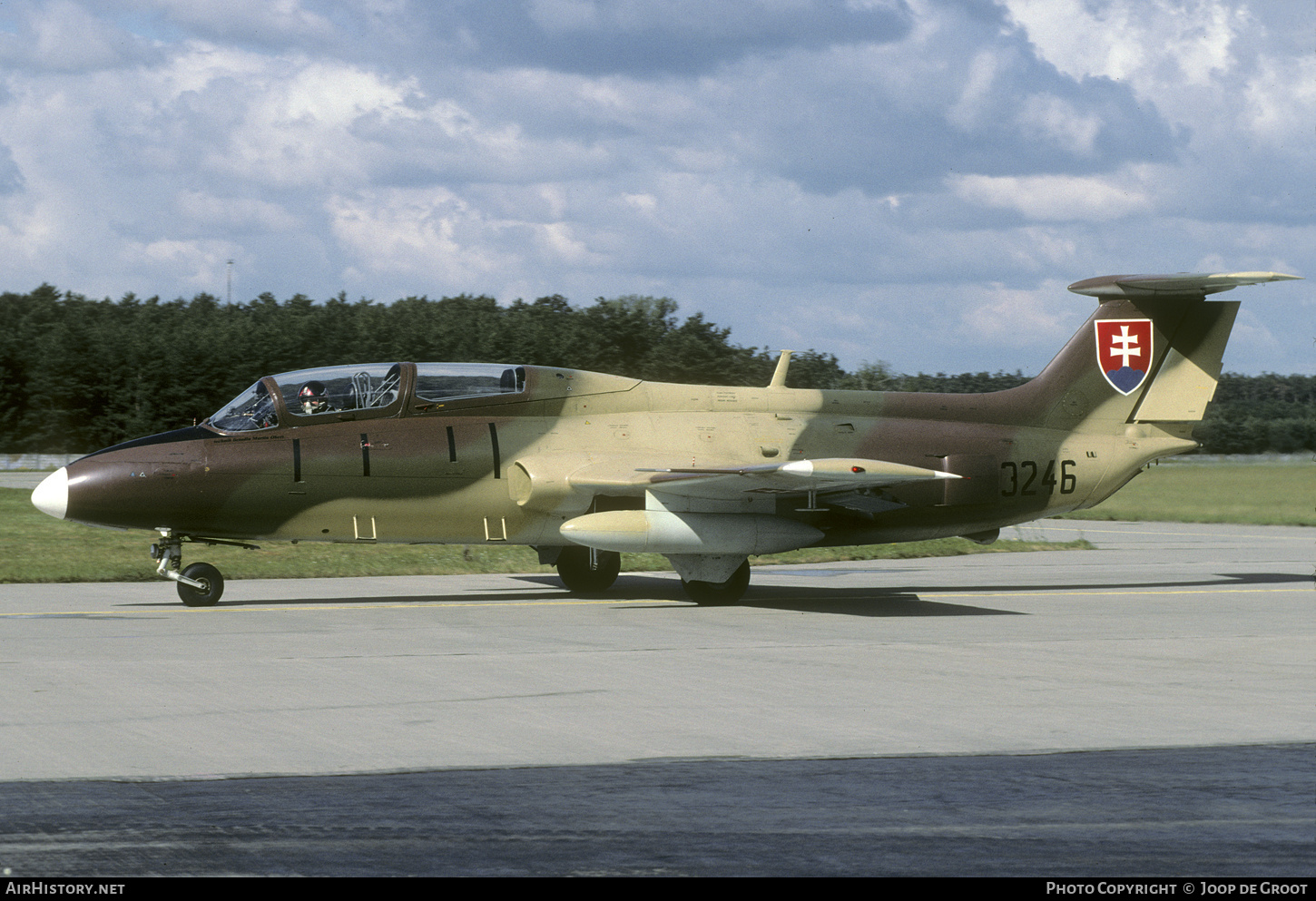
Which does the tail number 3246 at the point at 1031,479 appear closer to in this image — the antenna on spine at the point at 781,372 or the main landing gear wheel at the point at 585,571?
the antenna on spine at the point at 781,372

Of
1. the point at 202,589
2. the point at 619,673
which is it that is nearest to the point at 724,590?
the point at 619,673

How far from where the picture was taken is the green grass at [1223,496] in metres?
37.8

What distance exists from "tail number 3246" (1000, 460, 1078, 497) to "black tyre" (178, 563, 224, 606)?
10604 mm

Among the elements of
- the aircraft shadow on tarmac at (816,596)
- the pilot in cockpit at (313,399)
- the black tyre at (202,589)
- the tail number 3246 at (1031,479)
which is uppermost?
the pilot in cockpit at (313,399)

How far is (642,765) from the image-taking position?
754 cm

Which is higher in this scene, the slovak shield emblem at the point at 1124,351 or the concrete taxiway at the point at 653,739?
the slovak shield emblem at the point at 1124,351

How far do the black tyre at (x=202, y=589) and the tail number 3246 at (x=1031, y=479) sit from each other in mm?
10604

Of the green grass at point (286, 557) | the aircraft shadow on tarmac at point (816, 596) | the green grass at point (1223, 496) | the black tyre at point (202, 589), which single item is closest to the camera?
the black tyre at point (202, 589)

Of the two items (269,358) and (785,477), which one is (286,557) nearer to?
(785,477)

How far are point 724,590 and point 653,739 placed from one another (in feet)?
29.3

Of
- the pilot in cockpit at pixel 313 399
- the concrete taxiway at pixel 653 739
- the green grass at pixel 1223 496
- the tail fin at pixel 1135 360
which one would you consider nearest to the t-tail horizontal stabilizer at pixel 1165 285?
the tail fin at pixel 1135 360

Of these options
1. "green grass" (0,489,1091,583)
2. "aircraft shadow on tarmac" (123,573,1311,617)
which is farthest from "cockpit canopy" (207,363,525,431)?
"green grass" (0,489,1091,583)

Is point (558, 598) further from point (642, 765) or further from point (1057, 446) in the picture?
point (642, 765)

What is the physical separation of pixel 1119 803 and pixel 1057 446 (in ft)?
43.7
